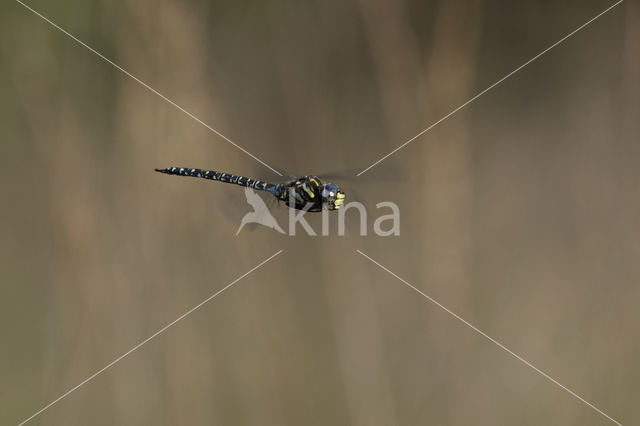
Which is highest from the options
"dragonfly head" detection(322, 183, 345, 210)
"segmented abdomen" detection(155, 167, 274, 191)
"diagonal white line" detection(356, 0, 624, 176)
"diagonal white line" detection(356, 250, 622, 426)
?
"diagonal white line" detection(356, 0, 624, 176)

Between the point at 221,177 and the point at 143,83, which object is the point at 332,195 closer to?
the point at 221,177

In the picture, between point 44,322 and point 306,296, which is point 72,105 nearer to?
point 44,322

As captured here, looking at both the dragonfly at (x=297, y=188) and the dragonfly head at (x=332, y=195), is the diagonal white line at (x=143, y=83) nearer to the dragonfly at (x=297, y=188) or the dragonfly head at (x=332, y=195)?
the dragonfly at (x=297, y=188)

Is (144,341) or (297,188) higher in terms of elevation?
(297,188)

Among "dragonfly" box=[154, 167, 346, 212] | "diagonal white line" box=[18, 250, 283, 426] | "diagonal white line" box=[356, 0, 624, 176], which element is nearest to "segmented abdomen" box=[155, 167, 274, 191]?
"dragonfly" box=[154, 167, 346, 212]

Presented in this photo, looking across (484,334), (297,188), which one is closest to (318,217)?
(297,188)

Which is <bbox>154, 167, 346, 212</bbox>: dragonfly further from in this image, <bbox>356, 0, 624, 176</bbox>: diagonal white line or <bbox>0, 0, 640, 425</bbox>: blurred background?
<bbox>356, 0, 624, 176</bbox>: diagonal white line
